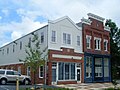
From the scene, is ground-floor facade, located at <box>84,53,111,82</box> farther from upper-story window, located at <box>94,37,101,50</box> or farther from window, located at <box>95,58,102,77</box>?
upper-story window, located at <box>94,37,101,50</box>

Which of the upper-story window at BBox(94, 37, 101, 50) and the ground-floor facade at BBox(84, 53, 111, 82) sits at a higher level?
the upper-story window at BBox(94, 37, 101, 50)

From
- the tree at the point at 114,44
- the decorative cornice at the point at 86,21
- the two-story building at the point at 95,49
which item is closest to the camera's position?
Answer: the decorative cornice at the point at 86,21

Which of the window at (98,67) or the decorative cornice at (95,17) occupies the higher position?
the decorative cornice at (95,17)

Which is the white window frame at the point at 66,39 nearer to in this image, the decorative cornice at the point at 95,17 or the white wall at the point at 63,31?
the white wall at the point at 63,31

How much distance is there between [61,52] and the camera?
34125 mm

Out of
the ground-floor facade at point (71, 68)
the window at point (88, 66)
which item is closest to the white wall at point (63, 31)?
the ground-floor facade at point (71, 68)

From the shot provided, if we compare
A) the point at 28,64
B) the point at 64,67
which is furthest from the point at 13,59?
the point at 28,64

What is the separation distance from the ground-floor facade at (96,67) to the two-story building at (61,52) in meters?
1.77

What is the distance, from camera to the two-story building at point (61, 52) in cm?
3297

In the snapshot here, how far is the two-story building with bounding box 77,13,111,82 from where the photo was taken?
38.8 m

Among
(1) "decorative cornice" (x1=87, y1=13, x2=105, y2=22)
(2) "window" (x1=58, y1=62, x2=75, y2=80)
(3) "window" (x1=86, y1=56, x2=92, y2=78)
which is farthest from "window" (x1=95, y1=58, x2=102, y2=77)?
(1) "decorative cornice" (x1=87, y1=13, x2=105, y2=22)

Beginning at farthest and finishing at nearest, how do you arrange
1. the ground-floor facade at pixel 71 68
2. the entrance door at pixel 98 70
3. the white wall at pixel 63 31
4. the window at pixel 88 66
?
1. the entrance door at pixel 98 70
2. the window at pixel 88 66
3. the white wall at pixel 63 31
4. the ground-floor facade at pixel 71 68

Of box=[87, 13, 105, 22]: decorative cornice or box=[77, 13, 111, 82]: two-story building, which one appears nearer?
box=[77, 13, 111, 82]: two-story building

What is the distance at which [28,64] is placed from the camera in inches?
755
